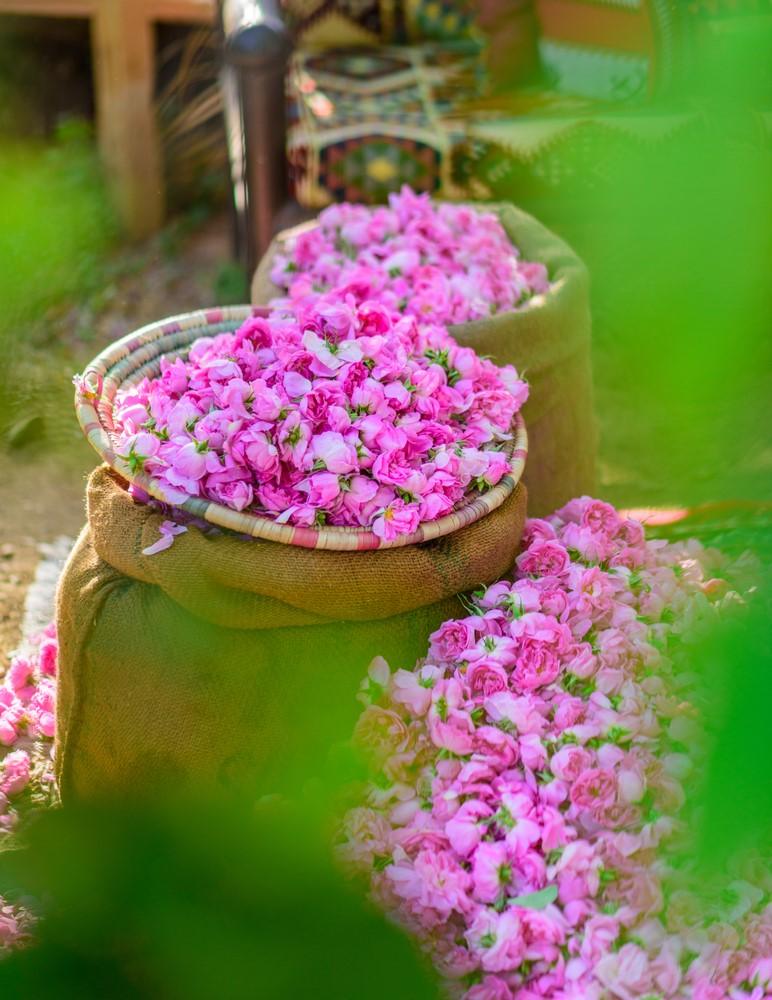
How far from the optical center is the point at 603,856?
1179 mm

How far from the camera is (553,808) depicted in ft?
3.94

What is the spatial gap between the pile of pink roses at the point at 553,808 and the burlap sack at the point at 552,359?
0.54 m

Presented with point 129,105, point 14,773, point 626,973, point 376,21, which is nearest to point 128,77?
point 129,105

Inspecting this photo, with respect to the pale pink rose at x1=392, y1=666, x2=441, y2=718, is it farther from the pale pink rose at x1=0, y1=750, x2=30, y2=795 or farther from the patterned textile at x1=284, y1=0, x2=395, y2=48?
the patterned textile at x1=284, y1=0, x2=395, y2=48

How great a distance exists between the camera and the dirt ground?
95.7 inches

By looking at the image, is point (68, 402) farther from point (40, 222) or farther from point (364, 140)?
point (40, 222)

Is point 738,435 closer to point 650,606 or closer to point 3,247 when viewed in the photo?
point 650,606

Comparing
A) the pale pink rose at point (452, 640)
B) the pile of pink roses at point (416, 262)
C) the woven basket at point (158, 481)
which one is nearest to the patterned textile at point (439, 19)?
the pile of pink roses at point (416, 262)

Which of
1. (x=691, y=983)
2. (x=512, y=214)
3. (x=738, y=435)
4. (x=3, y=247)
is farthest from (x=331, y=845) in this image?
(x=738, y=435)

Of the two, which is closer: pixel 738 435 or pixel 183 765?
pixel 183 765

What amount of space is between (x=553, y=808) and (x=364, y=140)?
2270 millimetres

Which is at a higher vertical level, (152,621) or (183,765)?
(152,621)

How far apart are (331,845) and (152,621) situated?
0.37 meters

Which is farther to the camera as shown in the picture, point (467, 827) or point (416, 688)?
point (416, 688)
